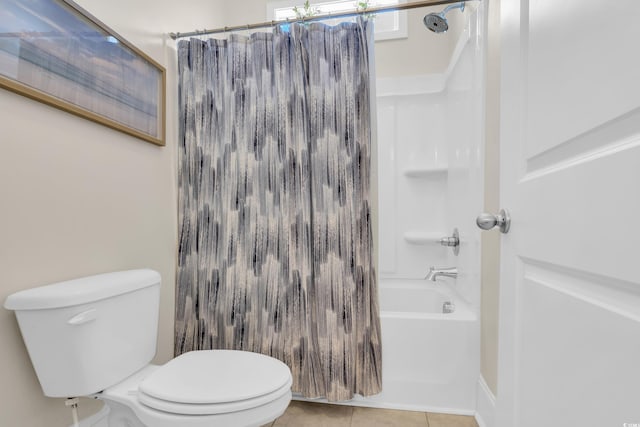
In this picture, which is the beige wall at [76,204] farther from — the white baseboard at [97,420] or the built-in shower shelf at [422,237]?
the built-in shower shelf at [422,237]

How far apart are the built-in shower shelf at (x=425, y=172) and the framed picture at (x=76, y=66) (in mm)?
1625

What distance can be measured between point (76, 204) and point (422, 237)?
77.9 inches

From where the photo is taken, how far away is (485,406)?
4.63 ft

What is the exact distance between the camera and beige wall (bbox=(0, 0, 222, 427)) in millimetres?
975

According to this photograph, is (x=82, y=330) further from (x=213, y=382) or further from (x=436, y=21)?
(x=436, y=21)

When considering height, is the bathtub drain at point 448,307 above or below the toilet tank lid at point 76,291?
below

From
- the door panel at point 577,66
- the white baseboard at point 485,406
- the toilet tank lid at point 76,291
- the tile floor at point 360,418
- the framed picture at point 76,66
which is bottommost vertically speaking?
the tile floor at point 360,418

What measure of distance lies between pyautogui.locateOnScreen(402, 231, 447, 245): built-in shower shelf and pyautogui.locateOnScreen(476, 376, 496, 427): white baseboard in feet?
3.23

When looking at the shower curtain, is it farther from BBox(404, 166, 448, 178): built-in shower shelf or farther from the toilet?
BBox(404, 166, 448, 178): built-in shower shelf

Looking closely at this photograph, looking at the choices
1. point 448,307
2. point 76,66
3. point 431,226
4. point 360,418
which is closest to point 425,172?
point 431,226

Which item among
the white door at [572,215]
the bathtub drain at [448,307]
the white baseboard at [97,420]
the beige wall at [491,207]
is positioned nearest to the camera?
the white door at [572,215]

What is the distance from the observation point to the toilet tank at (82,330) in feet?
3.14

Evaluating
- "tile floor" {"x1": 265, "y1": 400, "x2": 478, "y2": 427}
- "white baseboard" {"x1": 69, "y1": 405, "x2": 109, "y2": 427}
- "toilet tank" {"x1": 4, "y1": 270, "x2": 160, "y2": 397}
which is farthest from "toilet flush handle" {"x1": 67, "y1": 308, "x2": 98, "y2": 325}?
"tile floor" {"x1": 265, "y1": 400, "x2": 478, "y2": 427}

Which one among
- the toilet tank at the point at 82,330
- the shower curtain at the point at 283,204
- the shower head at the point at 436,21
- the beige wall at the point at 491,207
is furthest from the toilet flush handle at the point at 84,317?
the shower head at the point at 436,21
